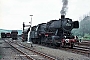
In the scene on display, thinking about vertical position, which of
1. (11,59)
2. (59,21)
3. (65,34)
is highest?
(59,21)

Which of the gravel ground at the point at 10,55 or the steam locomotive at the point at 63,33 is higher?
the steam locomotive at the point at 63,33

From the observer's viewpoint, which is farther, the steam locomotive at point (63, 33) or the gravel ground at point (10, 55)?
the steam locomotive at point (63, 33)

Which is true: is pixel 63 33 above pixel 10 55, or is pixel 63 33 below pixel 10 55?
above

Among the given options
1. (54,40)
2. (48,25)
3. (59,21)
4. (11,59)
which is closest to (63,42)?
(54,40)

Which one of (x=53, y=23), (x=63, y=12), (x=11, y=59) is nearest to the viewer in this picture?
(x=11, y=59)

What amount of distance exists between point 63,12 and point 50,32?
389cm

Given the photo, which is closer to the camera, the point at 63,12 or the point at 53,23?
the point at 53,23

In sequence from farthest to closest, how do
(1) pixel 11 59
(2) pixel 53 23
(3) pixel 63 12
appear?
(3) pixel 63 12 → (2) pixel 53 23 → (1) pixel 11 59

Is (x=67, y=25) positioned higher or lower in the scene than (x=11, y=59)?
higher

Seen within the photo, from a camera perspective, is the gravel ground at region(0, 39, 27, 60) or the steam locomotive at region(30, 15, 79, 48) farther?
the steam locomotive at region(30, 15, 79, 48)

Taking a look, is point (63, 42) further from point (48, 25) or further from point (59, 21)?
point (48, 25)

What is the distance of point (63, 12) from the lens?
30.9 meters

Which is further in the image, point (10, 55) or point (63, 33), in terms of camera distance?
point (63, 33)

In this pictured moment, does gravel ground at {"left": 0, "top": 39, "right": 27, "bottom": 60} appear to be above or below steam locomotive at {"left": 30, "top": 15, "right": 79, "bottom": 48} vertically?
below
